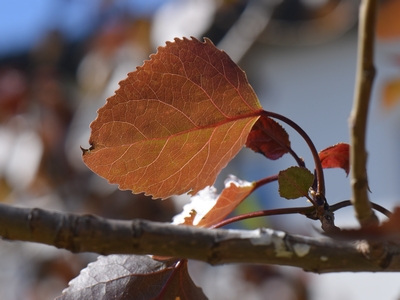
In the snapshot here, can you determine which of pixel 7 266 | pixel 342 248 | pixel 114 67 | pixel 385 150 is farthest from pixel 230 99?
pixel 385 150

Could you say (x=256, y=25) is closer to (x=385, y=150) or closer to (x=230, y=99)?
(x=230, y=99)

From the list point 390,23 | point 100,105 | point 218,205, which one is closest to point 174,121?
point 218,205

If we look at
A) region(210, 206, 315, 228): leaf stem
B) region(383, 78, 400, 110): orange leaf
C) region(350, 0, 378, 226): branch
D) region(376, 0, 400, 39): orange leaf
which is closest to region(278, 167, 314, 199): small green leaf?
region(210, 206, 315, 228): leaf stem

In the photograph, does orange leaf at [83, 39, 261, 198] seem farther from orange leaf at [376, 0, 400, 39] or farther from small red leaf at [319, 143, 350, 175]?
orange leaf at [376, 0, 400, 39]

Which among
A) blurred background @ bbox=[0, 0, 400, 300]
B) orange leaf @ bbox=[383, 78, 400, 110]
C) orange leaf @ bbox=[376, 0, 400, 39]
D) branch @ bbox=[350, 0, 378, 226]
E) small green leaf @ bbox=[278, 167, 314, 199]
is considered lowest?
blurred background @ bbox=[0, 0, 400, 300]

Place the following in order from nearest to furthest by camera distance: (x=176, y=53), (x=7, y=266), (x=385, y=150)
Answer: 1. (x=176, y=53)
2. (x=7, y=266)
3. (x=385, y=150)

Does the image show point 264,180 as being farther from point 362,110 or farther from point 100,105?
point 100,105
